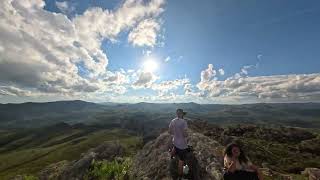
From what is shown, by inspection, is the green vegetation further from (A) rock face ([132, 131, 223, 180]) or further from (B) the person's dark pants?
(B) the person's dark pants

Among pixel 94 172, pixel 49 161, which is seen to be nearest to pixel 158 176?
pixel 94 172

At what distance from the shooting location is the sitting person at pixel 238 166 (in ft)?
29.6

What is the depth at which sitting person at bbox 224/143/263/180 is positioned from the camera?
29.6 feet

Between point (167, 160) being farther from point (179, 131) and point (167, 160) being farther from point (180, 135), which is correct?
point (179, 131)

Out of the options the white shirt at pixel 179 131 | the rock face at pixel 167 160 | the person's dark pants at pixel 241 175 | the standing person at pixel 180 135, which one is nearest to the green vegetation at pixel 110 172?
the rock face at pixel 167 160

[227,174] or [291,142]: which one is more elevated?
[227,174]

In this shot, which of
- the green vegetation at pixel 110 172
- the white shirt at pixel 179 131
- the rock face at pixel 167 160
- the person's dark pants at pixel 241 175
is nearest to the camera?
the person's dark pants at pixel 241 175

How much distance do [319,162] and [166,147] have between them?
134 meters

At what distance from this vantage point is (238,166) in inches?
358

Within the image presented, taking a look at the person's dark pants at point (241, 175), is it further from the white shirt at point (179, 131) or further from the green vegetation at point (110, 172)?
the green vegetation at point (110, 172)

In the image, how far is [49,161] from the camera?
19412 centimetres

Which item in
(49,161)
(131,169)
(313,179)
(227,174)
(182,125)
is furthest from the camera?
(49,161)

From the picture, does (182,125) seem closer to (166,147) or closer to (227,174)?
(166,147)

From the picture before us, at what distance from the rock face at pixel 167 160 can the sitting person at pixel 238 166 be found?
28.3ft
